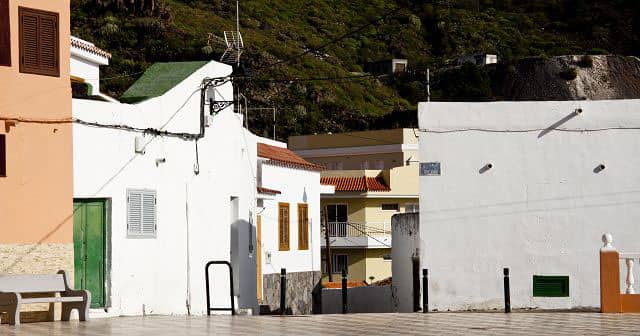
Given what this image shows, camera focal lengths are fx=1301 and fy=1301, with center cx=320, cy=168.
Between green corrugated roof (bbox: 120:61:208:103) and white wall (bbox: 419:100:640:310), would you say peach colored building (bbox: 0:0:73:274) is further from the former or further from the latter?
white wall (bbox: 419:100:640:310)

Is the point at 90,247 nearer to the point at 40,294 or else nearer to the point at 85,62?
the point at 40,294

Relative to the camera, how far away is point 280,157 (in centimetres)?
3928

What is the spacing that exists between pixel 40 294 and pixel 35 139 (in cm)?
263

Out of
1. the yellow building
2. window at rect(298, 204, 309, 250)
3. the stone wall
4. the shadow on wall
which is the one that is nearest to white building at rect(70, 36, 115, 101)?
the stone wall

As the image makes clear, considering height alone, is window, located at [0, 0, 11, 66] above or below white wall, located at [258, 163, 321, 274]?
above

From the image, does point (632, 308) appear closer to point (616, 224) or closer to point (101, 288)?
point (616, 224)

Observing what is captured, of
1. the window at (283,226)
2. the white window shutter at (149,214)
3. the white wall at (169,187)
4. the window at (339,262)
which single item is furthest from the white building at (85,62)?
the window at (339,262)

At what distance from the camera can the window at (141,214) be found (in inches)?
964

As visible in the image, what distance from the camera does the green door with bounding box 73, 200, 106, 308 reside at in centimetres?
2338

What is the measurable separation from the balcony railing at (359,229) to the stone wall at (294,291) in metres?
17.8

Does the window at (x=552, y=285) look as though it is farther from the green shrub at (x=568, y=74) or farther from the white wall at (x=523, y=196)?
the green shrub at (x=568, y=74)

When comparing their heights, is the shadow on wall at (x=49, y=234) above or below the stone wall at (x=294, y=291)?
above

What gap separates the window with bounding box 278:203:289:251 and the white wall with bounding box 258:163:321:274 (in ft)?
0.59

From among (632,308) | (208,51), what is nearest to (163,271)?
(632,308)
